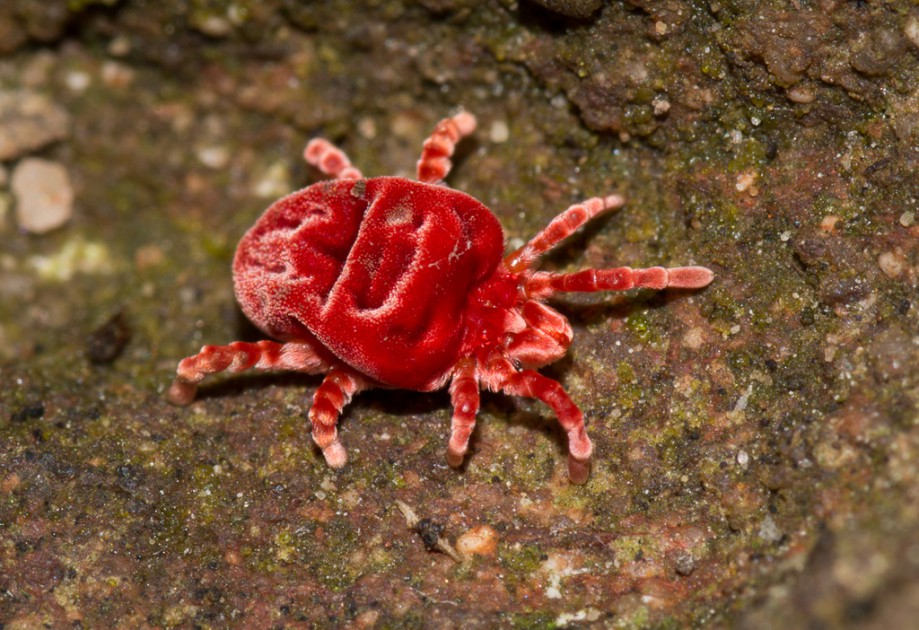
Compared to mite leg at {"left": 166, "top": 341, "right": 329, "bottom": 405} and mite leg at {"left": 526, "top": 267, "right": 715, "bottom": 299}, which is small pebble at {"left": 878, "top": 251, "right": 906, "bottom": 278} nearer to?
mite leg at {"left": 526, "top": 267, "right": 715, "bottom": 299}

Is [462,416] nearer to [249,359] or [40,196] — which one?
[249,359]

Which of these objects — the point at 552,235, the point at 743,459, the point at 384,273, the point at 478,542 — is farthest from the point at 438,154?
the point at 743,459

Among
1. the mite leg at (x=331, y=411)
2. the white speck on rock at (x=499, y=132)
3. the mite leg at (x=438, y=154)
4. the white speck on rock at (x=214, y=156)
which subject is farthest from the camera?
the white speck on rock at (x=214, y=156)

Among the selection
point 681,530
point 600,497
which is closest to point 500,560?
point 600,497

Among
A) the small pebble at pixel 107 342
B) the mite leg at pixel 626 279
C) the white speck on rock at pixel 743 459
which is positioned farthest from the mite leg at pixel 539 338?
the small pebble at pixel 107 342

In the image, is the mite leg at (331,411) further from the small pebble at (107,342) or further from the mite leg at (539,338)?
the small pebble at (107,342)

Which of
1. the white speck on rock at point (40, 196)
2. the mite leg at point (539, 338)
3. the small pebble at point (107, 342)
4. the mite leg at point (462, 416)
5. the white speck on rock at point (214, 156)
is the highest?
the mite leg at point (539, 338)

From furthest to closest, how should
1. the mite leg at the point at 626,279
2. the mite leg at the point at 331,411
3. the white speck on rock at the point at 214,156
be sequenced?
the white speck on rock at the point at 214,156
the mite leg at the point at 331,411
the mite leg at the point at 626,279
